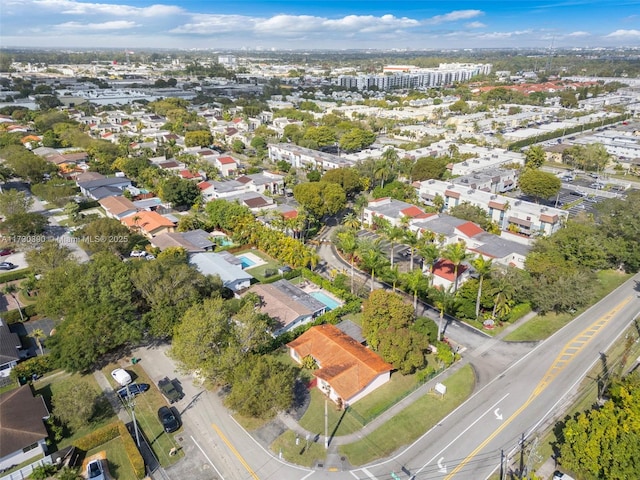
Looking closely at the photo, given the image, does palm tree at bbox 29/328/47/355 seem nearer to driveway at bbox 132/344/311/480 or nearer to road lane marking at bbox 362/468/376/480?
driveway at bbox 132/344/311/480

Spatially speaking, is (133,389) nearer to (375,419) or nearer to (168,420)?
(168,420)

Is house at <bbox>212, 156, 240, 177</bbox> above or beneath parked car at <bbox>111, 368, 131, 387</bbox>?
above

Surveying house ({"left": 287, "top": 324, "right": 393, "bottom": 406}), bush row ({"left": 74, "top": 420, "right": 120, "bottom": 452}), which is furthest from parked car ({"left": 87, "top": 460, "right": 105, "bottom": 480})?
house ({"left": 287, "top": 324, "right": 393, "bottom": 406})

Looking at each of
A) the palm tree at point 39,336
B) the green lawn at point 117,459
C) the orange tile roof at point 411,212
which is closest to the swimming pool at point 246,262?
the palm tree at point 39,336

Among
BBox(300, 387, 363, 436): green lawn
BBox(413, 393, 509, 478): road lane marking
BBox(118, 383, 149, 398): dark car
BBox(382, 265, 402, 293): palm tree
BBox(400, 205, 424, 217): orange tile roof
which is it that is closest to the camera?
BBox(413, 393, 509, 478): road lane marking

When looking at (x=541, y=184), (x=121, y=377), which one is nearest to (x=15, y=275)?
(x=121, y=377)

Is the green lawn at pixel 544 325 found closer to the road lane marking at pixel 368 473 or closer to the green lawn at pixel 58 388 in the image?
the road lane marking at pixel 368 473
